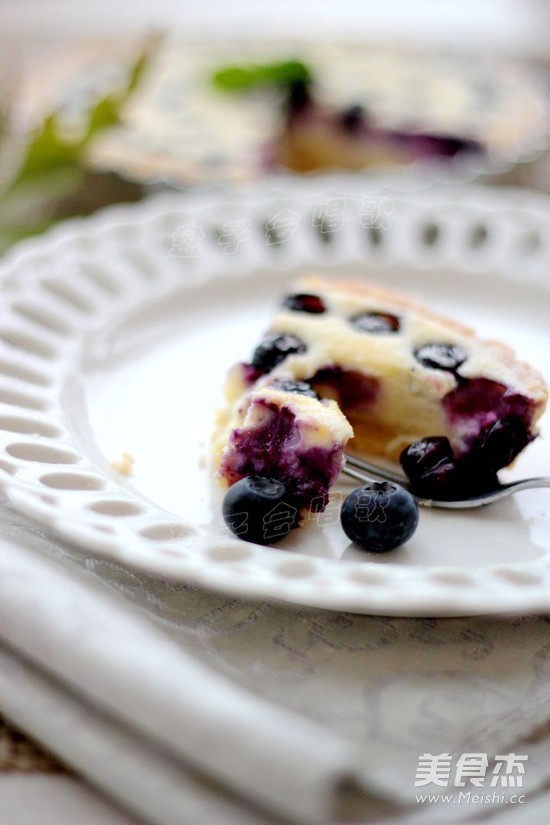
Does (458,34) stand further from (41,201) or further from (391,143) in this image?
(41,201)

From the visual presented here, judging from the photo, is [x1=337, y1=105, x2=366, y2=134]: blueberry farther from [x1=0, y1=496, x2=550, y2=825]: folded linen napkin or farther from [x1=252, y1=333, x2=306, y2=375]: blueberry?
[x1=0, y1=496, x2=550, y2=825]: folded linen napkin

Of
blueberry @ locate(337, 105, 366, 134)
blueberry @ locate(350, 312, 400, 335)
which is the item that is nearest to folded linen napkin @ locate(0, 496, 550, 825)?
blueberry @ locate(350, 312, 400, 335)

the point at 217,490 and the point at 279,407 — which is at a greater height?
the point at 279,407

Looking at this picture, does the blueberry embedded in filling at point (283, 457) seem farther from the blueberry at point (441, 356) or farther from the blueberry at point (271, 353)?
the blueberry at point (441, 356)

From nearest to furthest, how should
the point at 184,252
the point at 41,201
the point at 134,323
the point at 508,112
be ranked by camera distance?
the point at 134,323 → the point at 184,252 → the point at 41,201 → the point at 508,112

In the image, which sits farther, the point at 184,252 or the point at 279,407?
the point at 184,252

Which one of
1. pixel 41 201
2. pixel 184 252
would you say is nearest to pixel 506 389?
pixel 184 252

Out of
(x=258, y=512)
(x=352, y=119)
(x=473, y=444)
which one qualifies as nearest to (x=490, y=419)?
(x=473, y=444)
